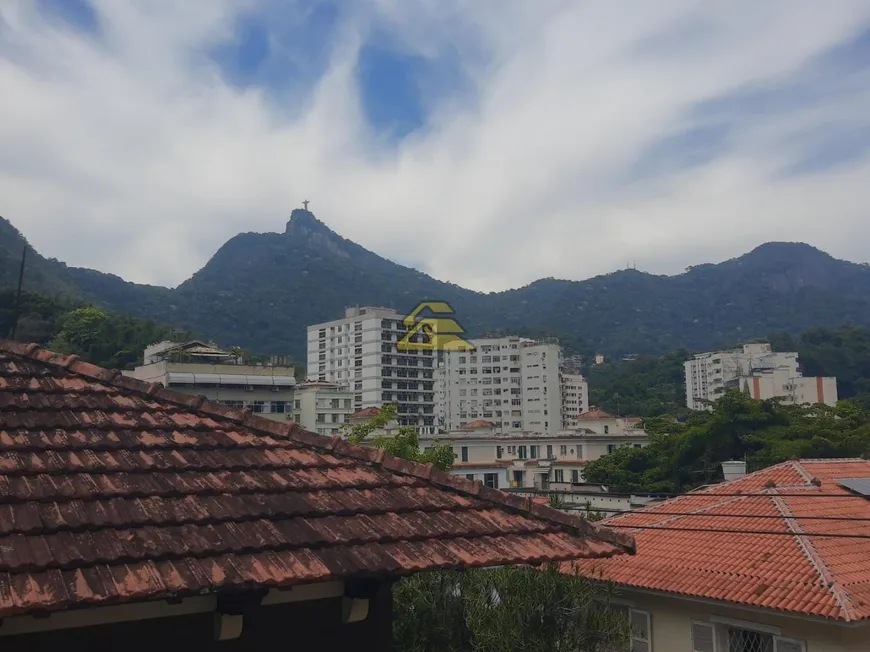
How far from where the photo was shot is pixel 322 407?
68188 mm

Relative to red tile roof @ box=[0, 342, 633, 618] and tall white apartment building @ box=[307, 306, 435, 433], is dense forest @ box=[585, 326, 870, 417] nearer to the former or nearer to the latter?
tall white apartment building @ box=[307, 306, 435, 433]

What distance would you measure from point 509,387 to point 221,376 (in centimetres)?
5839

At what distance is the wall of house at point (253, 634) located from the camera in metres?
3.75

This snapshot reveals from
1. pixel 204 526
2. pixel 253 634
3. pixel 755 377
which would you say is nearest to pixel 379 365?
pixel 755 377

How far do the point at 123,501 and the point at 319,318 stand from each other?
15657cm

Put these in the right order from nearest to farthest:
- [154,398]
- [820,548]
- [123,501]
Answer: [123,501]
[154,398]
[820,548]

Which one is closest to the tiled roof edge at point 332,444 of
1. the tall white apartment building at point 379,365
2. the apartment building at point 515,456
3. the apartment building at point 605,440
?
the apartment building at point 515,456

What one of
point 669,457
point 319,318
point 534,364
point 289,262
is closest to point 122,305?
point 319,318

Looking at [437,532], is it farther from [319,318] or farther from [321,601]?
[319,318]

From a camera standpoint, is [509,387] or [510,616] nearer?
[510,616]

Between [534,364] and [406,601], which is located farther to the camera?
[534,364]

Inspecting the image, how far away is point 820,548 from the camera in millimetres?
12352

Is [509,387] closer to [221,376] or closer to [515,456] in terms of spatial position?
[515,456]

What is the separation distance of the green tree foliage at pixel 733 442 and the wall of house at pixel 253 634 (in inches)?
1633
